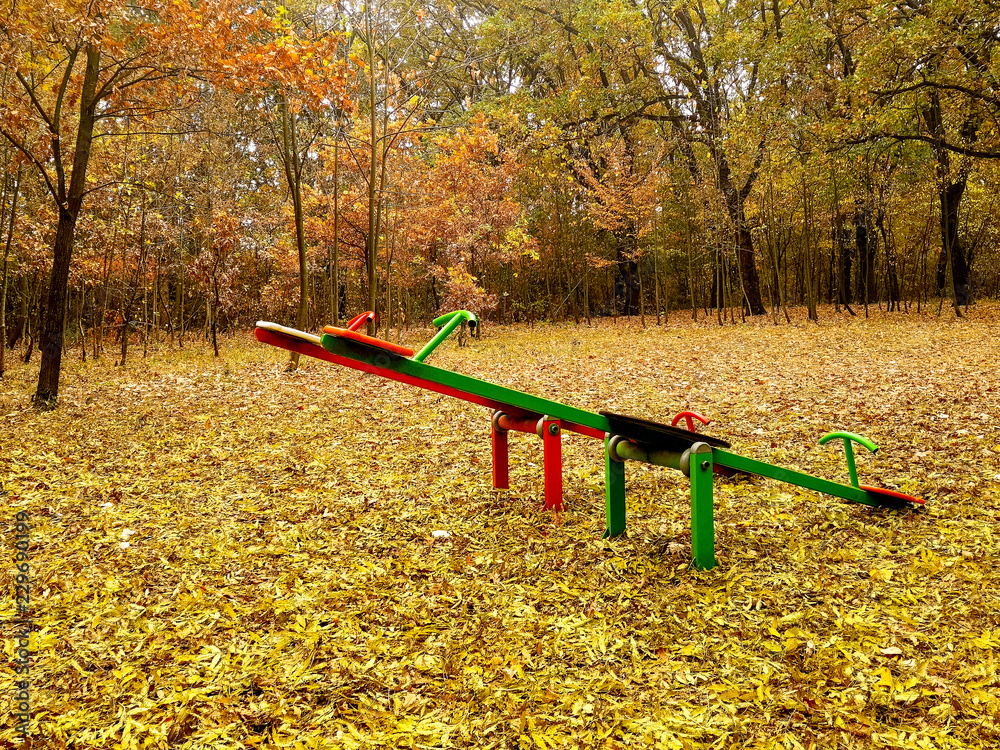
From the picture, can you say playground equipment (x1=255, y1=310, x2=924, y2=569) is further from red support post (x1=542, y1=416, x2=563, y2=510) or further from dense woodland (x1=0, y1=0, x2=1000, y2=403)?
dense woodland (x1=0, y1=0, x2=1000, y2=403)

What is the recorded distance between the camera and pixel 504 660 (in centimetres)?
267

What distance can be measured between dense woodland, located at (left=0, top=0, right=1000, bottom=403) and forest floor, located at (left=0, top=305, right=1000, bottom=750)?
4974 millimetres

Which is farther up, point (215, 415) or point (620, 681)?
point (215, 415)

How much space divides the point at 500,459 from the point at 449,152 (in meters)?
17.1

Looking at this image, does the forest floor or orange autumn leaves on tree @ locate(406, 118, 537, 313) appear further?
orange autumn leaves on tree @ locate(406, 118, 537, 313)

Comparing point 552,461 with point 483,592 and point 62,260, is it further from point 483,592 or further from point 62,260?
point 62,260

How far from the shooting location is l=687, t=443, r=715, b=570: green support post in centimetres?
333

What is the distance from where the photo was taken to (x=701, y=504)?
3359 millimetres

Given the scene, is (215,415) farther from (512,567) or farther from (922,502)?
(922,502)

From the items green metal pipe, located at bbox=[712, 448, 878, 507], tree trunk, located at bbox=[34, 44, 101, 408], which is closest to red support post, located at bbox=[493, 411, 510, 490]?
green metal pipe, located at bbox=[712, 448, 878, 507]

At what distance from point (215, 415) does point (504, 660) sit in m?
6.26

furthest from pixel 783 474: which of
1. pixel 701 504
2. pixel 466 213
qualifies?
pixel 466 213

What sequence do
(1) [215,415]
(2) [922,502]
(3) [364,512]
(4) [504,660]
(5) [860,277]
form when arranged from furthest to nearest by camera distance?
(5) [860,277]
(1) [215,415]
(3) [364,512]
(2) [922,502]
(4) [504,660]

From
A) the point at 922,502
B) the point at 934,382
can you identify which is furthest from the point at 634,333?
the point at 922,502
